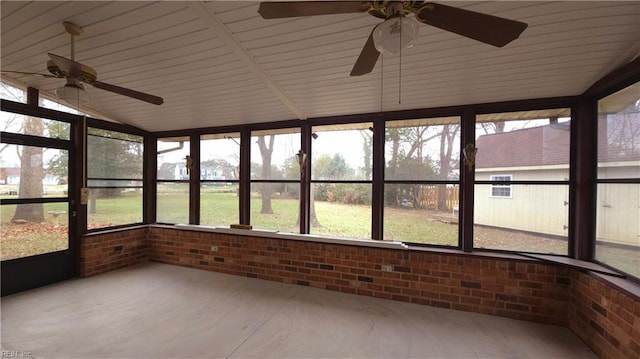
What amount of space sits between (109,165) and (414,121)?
5.24 metres

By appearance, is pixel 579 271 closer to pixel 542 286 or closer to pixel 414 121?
pixel 542 286

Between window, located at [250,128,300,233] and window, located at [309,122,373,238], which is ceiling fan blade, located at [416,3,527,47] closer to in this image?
window, located at [309,122,373,238]

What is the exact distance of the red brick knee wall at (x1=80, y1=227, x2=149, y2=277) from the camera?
3.88 metres

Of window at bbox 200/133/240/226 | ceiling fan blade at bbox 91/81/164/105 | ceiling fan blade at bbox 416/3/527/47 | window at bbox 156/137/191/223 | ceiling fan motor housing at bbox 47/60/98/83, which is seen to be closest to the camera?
ceiling fan blade at bbox 416/3/527/47

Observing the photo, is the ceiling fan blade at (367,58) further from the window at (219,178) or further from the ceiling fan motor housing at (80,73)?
the window at (219,178)

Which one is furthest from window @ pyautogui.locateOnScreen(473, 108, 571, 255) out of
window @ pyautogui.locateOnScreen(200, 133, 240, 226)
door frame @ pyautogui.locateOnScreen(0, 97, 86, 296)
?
door frame @ pyautogui.locateOnScreen(0, 97, 86, 296)

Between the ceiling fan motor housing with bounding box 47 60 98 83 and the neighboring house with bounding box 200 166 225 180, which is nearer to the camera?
the ceiling fan motor housing with bounding box 47 60 98 83

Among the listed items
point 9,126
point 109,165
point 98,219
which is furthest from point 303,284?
point 9,126

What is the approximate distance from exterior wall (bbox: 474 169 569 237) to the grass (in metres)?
0.12

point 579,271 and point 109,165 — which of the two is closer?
point 579,271

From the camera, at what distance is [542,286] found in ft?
9.02

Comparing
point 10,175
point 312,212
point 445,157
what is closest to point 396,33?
point 445,157

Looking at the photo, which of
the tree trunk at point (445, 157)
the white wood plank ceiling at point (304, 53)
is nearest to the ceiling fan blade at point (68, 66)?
the white wood plank ceiling at point (304, 53)

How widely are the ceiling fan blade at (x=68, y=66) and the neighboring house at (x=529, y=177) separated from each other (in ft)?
13.9
